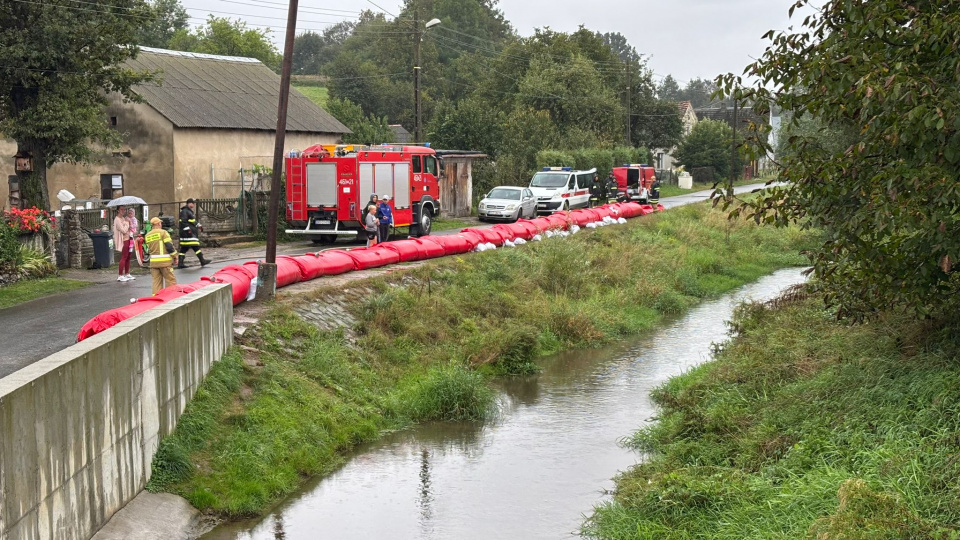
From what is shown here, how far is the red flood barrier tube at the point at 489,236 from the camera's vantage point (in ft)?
88.6

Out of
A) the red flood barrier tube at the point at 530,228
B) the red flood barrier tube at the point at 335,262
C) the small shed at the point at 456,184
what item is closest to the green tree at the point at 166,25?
the small shed at the point at 456,184

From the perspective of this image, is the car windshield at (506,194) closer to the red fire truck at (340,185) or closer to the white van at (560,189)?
the white van at (560,189)

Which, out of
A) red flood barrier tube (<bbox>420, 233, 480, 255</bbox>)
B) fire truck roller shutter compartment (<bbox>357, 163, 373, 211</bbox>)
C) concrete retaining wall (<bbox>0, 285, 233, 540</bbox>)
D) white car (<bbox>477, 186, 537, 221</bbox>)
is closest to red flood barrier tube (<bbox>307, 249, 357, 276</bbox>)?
red flood barrier tube (<bbox>420, 233, 480, 255</bbox>)

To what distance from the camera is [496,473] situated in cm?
1288

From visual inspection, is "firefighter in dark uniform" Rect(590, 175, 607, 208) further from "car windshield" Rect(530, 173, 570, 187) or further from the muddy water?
the muddy water

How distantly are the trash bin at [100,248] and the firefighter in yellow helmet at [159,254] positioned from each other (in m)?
7.08

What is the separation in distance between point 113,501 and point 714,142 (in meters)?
72.5

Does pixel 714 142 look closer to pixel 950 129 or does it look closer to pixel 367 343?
pixel 367 343

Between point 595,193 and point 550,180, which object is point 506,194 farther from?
point 595,193

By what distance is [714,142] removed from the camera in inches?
3054

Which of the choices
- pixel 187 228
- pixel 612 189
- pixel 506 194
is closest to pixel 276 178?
pixel 187 228

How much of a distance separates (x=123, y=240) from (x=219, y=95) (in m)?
17.0

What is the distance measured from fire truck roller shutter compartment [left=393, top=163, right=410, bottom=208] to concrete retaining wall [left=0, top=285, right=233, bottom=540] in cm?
1655

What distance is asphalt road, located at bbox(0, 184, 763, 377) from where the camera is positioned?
45.5 feet
